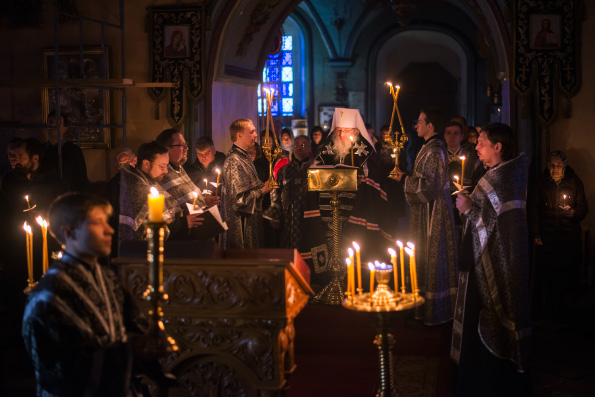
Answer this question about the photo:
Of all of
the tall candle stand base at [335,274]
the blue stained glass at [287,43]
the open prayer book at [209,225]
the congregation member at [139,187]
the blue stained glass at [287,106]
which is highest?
the blue stained glass at [287,43]

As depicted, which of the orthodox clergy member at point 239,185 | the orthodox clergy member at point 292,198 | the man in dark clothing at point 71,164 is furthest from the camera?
the man in dark clothing at point 71,164

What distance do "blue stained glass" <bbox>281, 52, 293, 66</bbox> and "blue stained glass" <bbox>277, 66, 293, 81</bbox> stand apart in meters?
0.10

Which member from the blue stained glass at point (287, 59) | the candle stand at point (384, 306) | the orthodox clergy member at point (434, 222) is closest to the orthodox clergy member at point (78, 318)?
the candle stand at point (384, 306)

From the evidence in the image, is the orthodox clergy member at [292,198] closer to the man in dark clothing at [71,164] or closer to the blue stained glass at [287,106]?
the man in dark clothing at [71,164]

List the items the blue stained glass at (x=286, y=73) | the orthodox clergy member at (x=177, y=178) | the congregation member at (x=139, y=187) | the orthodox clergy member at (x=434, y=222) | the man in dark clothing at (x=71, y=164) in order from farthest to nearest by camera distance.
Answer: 1. the blue stained glass at (x=286, y=73)
2. the man in dark clothing at (x=71, y=164)
3. the orthodox clergy member at (x=434, y=222)
4. the orthodox clergy member at (x=177, y=178)
5. the congregation member at (x=139, y=187)

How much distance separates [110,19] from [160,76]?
100 cm

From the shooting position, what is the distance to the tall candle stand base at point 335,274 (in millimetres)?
6914

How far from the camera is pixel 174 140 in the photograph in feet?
18.7

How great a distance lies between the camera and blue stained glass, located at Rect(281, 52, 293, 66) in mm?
18641

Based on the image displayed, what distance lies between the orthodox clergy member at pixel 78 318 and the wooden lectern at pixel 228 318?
85 cm

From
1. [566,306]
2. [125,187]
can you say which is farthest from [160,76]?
[566,306]

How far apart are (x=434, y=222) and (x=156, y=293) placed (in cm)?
410

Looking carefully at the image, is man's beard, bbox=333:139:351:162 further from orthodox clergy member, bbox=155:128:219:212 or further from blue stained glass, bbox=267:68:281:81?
blue stained glass, bbox=267:68:281:81

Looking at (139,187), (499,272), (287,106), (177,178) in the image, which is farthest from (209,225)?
(287,106)
